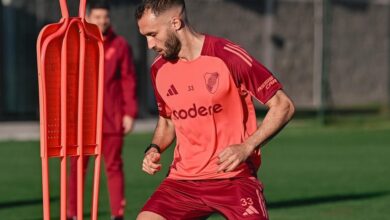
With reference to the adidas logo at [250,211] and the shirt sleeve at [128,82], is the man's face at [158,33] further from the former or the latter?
the shirt sleeve at [128,82]

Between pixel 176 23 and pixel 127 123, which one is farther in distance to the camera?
pixel 127 123

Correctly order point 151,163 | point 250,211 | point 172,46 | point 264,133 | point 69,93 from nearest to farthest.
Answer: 1. point 69,93
2. point 264,133
3. point 250,211
4. point 172,46
5. point 151,163

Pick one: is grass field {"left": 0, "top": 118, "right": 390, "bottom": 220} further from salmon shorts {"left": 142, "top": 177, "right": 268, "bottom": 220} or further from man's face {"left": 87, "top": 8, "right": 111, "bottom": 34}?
salmon shorts {"left": 142, "top": 177, "right": 268, "bottom": 220}

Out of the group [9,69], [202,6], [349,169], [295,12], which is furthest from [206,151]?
[295,12]

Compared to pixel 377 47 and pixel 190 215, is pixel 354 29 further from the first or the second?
pixel 190 215

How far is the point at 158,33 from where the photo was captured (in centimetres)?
651

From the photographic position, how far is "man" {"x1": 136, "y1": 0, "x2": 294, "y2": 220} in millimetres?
6496

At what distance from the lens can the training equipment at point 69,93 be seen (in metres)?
5.97

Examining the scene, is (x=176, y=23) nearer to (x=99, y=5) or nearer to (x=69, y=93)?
(x=69, y=93)

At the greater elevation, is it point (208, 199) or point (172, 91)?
point (172, 91)

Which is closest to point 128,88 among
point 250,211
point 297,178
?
point 250,211

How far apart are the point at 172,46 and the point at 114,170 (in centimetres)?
435

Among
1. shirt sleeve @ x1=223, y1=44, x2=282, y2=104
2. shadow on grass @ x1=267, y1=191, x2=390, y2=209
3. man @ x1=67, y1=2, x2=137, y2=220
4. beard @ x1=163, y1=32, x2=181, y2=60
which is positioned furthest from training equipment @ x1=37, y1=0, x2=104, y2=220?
shadow on grass @ x1=267, y1=191, x2=390, y2=209

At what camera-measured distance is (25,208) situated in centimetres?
1233
